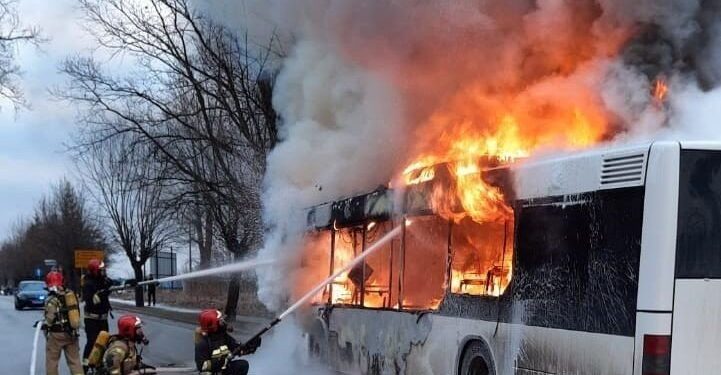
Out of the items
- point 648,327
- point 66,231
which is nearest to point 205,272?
point 648,327

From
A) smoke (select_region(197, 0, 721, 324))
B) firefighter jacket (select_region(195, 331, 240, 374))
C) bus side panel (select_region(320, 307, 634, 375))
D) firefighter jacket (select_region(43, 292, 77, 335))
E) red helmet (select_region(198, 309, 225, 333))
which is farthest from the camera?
firefighter jacket (select_region(43, 292, 77, 335))

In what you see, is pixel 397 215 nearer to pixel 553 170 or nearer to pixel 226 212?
pixel 553 170

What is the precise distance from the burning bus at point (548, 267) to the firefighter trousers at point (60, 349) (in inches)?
129

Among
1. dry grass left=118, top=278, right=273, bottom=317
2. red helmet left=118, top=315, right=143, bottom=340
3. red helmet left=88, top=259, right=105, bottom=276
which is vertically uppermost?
red helmet left=88, top=259, right=105, bottom=276

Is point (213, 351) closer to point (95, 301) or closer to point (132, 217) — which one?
point (95, 301)

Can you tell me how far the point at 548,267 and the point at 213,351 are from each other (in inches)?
108

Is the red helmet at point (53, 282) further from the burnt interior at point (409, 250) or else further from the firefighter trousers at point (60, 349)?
the burnt interior at point (409, 250)

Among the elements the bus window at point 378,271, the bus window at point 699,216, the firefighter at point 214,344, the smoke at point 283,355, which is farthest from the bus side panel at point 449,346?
the firefighter at point 214,344

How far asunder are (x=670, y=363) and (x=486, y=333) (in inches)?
71.1

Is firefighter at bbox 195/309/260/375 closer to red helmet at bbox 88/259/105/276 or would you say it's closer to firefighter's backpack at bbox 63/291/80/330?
firefighter's backpack at bbox 63/291/80/330

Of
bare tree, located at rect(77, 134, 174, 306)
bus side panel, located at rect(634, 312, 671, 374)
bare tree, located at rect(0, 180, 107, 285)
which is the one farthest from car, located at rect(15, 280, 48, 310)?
bus side panel, located at rect(634, 312, 671, 374)

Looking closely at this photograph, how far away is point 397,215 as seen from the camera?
25.9ft

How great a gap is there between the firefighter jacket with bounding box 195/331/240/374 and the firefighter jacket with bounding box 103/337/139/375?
654mm

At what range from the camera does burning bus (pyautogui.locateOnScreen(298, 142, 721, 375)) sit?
4.64 m
